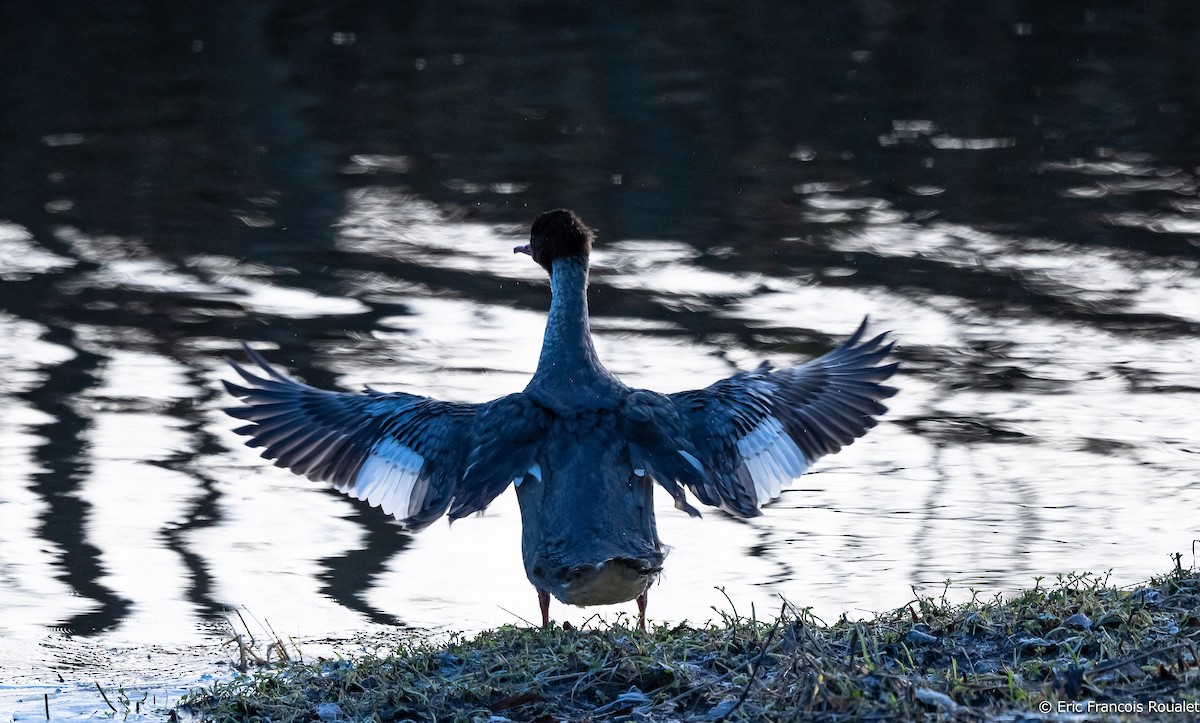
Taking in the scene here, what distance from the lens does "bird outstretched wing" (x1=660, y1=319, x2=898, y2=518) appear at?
5617 mm

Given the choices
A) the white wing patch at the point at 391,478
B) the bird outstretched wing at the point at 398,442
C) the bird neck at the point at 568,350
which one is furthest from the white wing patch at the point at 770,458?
the white wing patch at the point at 391,478

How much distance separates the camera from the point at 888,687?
161 inches

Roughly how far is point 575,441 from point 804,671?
1.34m

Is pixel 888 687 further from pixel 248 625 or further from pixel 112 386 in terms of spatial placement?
pixel 112 386

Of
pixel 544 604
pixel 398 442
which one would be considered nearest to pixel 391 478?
pixel 398 442

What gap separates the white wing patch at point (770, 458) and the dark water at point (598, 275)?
63 cm

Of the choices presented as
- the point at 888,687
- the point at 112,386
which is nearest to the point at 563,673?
the point at 888,687

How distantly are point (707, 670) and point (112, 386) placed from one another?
517cm

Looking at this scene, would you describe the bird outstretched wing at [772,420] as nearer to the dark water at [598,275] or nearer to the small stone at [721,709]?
the dark water at [598,275]

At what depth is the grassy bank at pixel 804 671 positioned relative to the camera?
4070mm

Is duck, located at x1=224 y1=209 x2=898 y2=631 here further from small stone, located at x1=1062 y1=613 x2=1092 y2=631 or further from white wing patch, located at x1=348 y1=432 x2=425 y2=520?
small stone, located at x1=1062 y1=613 x2=1092 y2=631

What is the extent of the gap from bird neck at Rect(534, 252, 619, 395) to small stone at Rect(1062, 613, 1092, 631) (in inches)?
68.2

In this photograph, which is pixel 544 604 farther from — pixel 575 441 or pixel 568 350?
pixel 568 350

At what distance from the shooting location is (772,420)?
5855 millimetres
